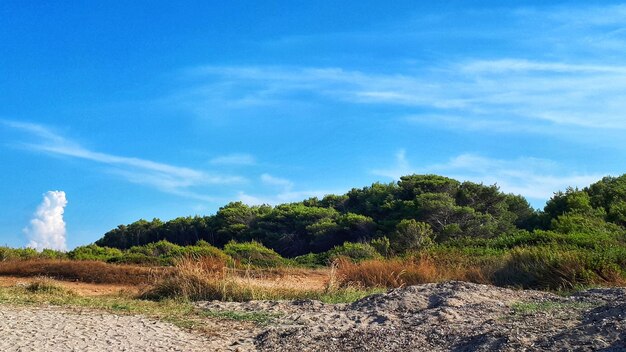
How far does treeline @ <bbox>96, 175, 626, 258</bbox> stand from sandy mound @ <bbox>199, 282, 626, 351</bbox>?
659 inches

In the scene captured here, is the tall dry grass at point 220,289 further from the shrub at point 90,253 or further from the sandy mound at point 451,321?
the shrub at point 90,253

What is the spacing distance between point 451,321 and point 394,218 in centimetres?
3164

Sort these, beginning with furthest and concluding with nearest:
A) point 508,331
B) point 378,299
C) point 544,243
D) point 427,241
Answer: point 427,241, point 544,243, point 378,299, point 508,331

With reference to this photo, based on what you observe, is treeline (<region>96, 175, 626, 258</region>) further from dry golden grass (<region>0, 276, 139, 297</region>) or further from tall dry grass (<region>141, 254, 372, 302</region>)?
tall dry grass (<region>141, 254, 372, 302</region>)

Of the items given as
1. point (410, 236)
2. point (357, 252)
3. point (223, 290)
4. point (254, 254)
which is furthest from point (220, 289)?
point (410, 236)

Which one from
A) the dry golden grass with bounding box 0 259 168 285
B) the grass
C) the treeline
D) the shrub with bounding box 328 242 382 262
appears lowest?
the grass

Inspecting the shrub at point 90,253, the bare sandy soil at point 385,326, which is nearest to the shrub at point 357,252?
the shrub at point 90,253

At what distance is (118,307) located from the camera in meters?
10.8

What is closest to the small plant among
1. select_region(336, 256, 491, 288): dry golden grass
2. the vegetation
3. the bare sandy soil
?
the vegetation

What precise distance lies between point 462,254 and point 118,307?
10776 mm

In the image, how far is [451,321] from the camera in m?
8.40

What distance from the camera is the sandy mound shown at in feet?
22.4

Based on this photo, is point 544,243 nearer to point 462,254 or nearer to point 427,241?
point 462,254

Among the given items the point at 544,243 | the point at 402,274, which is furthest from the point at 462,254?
the point at 402,274
